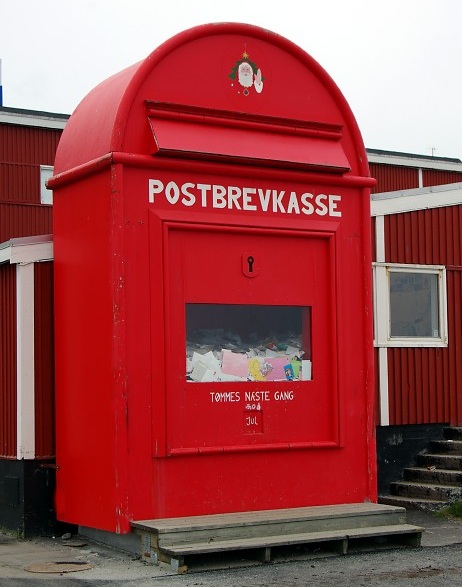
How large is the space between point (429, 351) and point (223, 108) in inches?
172

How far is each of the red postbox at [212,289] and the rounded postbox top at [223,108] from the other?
17 millimetres

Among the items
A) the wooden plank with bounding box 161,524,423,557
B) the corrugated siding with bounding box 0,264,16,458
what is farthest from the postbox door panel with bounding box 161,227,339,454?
the corrugated siding with bounding box 0,264,16,458

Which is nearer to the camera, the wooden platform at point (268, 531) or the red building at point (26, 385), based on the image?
the wooden platform at point (268, 531)

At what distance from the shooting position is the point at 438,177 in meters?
20.2

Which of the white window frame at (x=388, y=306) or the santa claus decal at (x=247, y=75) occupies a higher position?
the santa claus decal at (x=247, y=75)

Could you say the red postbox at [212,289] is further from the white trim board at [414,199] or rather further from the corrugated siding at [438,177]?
the corrugated siding at [438,177]

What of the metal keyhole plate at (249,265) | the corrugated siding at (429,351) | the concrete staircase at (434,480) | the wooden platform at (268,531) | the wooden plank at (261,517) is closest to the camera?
the wooden platform at (268,531)

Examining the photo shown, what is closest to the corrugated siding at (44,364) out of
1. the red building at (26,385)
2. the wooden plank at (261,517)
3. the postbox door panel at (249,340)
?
the red building at (26,385)

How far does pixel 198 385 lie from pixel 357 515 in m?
1.87

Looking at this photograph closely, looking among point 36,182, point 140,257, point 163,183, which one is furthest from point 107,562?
point 36,182

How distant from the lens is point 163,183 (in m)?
9.88

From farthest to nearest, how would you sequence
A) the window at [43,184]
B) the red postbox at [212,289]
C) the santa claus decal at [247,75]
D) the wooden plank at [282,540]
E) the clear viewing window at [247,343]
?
1. the window at [43,184]
2. the santa claus decal at [247,75]
3. the clear viewing window at [247,343]
4. the red postbox at [212,289]
5. the wooden plank at [282,540]

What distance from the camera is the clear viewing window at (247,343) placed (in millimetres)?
10047

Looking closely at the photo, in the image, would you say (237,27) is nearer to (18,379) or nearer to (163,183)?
(163,183)
